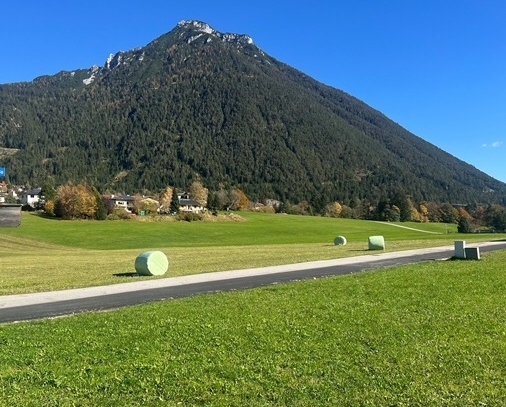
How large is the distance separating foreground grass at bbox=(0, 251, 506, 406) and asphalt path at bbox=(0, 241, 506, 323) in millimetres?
2137

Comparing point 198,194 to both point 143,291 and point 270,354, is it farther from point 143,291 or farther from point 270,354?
point 270,354

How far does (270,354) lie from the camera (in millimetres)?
8109

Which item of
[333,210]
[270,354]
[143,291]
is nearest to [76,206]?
[143,291]

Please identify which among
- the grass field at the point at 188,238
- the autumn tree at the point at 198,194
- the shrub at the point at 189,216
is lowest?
the grass field at the point at 188,238

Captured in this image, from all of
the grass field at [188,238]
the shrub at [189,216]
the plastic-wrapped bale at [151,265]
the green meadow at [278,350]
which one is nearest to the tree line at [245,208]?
the grass field at [188,238]

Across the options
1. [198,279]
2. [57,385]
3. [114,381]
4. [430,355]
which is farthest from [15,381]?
[198,279]

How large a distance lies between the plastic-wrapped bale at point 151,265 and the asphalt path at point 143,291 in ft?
6.98

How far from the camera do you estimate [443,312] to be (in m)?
11.1

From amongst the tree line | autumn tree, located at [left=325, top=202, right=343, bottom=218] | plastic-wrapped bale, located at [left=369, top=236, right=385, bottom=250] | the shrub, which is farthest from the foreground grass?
autumn tree, located at [left=325, top=202, right=343, bottom=218]

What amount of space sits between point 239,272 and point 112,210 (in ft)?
288

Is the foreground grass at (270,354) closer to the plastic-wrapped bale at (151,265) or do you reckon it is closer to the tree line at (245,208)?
the plastic-wrapped bale at (151,265)

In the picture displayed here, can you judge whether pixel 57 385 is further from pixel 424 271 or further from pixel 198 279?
pixel 424 271

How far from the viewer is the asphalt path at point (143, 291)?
14.1 meters

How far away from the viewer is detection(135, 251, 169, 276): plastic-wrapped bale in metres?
23.6
